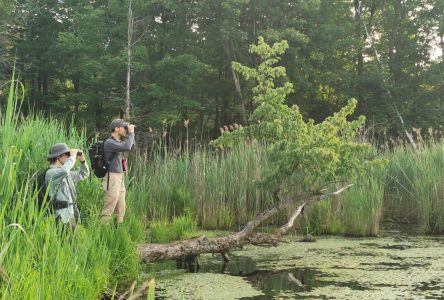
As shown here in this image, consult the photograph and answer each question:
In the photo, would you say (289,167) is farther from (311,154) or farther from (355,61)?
(355,61)

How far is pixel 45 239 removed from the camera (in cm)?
270

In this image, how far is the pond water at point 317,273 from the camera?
4.52 m

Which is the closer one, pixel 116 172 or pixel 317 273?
pixel 317 273

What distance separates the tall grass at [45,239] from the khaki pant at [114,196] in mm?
139

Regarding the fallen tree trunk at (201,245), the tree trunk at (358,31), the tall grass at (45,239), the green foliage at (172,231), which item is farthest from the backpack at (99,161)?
the tree trunk at (358,31)

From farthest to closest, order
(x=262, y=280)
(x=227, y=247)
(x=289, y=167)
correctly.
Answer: (x=289, y=167)
(x=227, y=247)
(x=262, y=280)

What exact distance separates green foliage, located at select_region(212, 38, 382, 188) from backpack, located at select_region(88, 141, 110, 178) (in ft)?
4.76

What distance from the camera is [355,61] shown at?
78.5ft

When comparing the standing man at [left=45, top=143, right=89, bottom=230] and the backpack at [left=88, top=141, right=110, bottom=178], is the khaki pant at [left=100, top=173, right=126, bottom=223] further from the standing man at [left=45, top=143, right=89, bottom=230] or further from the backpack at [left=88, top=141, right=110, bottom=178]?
the standing man at [left=45, top=143, right=89, bottom=230]

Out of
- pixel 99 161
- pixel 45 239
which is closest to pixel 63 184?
pixel 99 161

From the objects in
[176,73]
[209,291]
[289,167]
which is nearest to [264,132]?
[289,167]

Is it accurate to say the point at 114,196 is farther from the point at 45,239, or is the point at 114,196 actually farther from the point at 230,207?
the point at 230,207

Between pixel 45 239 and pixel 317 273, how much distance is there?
10.2 ft

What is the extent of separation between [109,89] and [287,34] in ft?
20.7
